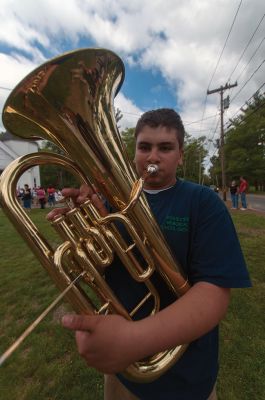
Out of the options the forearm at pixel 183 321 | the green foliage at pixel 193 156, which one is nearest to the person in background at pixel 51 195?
the forearm at pixel 183 321

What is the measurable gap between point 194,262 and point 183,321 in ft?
0.98

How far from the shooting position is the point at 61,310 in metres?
3.36

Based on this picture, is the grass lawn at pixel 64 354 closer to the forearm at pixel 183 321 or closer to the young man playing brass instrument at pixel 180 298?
the young man playing brass instrument at pixel 180 298

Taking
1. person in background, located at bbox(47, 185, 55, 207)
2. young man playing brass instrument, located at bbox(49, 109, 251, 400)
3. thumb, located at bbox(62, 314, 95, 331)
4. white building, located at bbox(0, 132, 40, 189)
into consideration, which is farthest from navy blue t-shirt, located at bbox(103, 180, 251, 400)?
white building, located at bbox(0, 132, 40, 189)

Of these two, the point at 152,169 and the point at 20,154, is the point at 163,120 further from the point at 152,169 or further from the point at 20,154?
the point at 20,154

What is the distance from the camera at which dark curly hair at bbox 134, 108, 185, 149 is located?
4.30ft

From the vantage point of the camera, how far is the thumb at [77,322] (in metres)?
0.64

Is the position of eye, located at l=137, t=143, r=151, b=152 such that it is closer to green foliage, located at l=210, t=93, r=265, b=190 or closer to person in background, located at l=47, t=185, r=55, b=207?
person in background, located at l=47, t=185, r=55, b=207

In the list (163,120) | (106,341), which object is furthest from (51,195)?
(106,341)

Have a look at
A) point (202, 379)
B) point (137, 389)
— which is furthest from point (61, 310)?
point (202, 379)

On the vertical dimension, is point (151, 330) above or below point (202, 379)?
above

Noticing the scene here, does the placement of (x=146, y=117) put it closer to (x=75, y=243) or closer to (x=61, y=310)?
(x=75, y=243)

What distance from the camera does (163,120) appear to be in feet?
4.30

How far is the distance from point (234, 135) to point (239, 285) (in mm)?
45543
